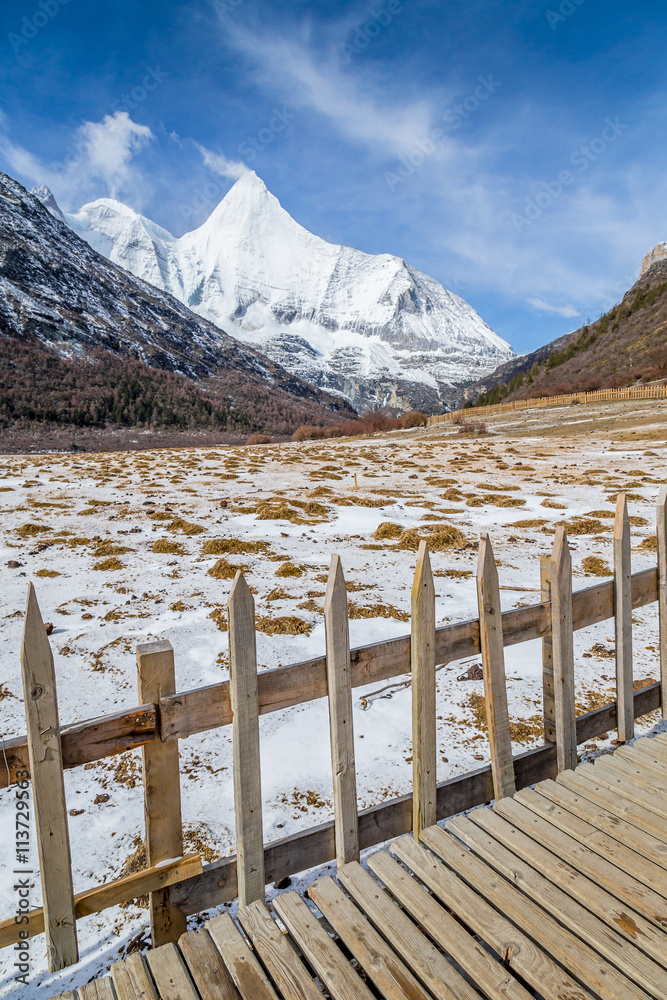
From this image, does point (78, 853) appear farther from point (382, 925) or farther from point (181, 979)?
point (382, 925)

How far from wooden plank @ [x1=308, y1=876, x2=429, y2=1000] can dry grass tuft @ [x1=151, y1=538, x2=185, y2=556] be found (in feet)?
23.6

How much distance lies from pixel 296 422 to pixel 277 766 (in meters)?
156

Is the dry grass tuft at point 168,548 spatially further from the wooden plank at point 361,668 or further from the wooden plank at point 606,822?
the wooden plank at point 606,822

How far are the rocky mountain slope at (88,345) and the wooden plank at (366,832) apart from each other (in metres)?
115

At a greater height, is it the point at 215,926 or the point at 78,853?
the point at 215,926

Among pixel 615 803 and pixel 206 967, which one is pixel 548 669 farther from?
pixel 206 967

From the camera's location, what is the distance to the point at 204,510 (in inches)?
513

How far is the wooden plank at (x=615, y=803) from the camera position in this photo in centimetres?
262

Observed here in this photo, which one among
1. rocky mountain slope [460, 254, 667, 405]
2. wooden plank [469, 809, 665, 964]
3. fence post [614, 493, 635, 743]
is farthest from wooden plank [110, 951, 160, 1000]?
rocky mountain slope [460, 254, 667, 405]

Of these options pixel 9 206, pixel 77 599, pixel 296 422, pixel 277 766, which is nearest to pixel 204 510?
pixel 77 599

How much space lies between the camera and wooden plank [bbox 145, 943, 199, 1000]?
1861 millimetres

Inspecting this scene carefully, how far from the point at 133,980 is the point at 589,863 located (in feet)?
6.74

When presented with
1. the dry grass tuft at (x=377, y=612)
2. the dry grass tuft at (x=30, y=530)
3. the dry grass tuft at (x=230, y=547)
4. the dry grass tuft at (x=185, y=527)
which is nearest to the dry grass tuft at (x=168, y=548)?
the dry grass tuft at (x=230, y=547)

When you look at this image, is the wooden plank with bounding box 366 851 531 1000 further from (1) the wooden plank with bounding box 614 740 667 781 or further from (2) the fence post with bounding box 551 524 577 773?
(1) the wooden plank with bounding box 614 740 667 781
